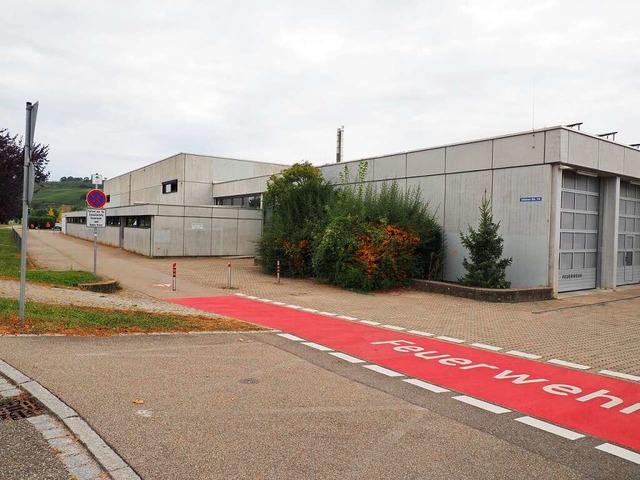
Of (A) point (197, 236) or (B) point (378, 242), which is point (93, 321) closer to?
(B) point (378, 242)

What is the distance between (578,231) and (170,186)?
1375 inches

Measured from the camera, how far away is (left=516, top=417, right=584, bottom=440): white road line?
16.1 ft

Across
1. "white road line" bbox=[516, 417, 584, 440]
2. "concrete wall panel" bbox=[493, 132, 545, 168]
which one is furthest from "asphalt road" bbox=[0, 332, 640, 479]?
"concrete wall panel" bbox=[493, 132, 545, 168]

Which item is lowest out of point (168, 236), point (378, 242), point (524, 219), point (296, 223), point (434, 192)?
point (168, 236)

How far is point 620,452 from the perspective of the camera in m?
4.51

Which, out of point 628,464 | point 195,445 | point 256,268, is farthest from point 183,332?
point 256,268

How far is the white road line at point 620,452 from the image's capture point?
4383 mm

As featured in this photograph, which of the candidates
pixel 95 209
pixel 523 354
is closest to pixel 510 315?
pixel 523 354

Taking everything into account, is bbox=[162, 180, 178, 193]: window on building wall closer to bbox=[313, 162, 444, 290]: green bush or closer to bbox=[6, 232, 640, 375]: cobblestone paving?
bbox=[6, 232, 640, 375]: cobblestone paving

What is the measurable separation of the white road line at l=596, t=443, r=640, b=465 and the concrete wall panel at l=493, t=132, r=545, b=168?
14345 mm

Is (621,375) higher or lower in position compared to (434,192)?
lower

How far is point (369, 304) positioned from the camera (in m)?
15.4

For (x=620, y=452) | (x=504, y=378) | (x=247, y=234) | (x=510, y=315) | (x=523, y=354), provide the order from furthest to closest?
1. (x=247, y=234)
2. (x=510, y=315)
3. (x=523, y=354)
4. (x=504, y=378)
5. (x=620, y=452)

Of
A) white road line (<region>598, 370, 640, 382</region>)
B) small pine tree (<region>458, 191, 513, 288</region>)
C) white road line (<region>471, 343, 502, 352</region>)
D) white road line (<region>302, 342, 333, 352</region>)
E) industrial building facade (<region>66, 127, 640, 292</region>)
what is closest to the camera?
white road line (<region>598, 370, 640, 382</region>)
